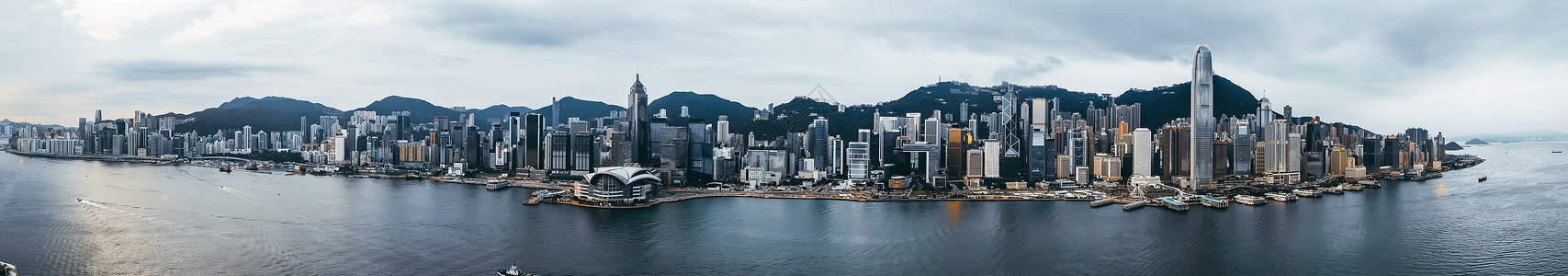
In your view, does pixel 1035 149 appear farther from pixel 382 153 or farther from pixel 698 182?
pixel 382 153

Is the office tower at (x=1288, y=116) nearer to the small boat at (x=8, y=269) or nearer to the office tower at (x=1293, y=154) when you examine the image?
the office tower at (x=1293, y=154)

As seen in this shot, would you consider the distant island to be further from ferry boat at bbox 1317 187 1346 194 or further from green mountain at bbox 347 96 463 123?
green mountain at bbox 347 96 463 123

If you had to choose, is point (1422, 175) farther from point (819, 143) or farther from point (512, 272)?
point (512, 272)

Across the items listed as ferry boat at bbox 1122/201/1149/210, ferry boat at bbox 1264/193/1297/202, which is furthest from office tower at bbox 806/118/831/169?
ferry boat at bbox 1264/193/1297/202

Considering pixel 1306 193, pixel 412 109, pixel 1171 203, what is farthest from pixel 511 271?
pixel 412 109

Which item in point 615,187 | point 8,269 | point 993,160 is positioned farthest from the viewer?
point 993,160

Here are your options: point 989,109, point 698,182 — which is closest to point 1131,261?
point 698,182

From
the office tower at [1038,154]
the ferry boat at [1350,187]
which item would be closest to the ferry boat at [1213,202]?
the office tower at [1038,154]

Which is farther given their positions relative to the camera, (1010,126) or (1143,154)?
(1010,126)
